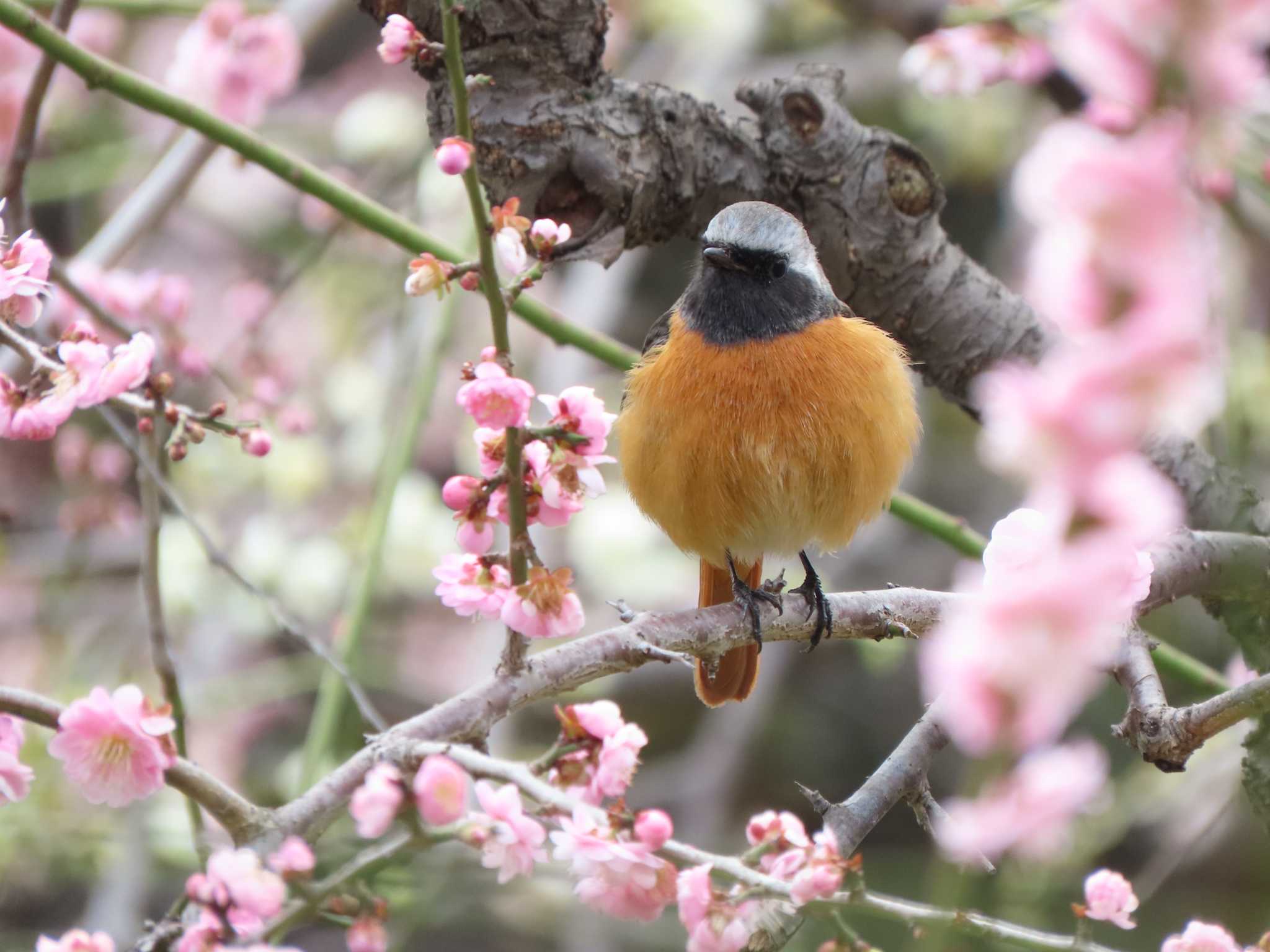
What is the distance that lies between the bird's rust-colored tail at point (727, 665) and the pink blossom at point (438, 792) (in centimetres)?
163

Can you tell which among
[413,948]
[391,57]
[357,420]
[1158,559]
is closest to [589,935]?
[413,948]

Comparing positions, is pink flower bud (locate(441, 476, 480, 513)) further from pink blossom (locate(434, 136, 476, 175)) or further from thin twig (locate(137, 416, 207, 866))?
thin twig (locate(137, 416, 207, 866))

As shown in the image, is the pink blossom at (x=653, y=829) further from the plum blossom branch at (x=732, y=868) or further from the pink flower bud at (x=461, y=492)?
the pink flower bud at (x=461, y=492)

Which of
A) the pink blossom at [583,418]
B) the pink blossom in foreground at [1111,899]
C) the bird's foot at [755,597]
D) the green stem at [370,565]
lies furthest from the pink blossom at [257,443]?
the pink blossom in foreground at [1111,899]

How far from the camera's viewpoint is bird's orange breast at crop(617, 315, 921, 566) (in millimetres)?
2703

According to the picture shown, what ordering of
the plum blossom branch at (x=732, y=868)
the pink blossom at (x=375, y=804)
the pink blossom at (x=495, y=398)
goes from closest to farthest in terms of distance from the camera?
1. the pink blossom at (x=375, y=804)
2. the plum blossom branch at (x=732, y=868)
3. the pink blossom at (x=495, y=398)

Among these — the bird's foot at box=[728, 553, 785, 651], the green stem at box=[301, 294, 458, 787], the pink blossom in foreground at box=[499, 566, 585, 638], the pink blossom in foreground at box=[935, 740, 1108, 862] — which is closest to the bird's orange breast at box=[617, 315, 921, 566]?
the bird's foot at box=[728, 553, 785, 651]

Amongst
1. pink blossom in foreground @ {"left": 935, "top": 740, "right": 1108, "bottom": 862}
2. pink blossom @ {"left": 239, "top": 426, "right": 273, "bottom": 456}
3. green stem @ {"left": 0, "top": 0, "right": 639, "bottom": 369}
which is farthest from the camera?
green stem @ {"left": 0, "top": 0, "right": 639, "bottom": 369}

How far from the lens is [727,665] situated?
121 inches

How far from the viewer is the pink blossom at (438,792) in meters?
1.17

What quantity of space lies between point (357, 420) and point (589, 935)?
218 centimetres

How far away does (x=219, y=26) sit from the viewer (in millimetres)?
3445

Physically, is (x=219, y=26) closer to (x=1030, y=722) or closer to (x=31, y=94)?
(x=31, y=94)

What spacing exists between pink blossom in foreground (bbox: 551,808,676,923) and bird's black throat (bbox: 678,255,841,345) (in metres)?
1.67
